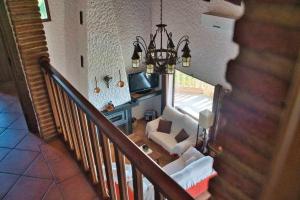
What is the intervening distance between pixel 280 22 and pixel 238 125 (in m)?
0.23

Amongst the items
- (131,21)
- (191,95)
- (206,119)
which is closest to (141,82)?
(191,95)

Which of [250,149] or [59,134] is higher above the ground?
[250,149]

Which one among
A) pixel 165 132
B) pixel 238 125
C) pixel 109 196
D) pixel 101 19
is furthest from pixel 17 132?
pixel 165 132

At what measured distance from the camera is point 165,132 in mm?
6488

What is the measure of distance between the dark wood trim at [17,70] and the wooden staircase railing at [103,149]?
201 mm

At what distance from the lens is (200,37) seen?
5.60 meters

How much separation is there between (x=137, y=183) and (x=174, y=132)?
5323 mm

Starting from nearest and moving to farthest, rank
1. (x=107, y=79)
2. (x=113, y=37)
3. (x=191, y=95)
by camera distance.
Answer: (x=113, y=37) < (x=107, y=79) < (x=191, y=95)

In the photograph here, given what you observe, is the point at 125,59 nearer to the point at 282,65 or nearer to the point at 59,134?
the point at 59,134

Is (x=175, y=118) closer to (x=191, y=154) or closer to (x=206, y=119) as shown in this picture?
(x=206, y=119)

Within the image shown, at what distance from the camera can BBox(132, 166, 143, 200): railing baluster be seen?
1151 millimetres

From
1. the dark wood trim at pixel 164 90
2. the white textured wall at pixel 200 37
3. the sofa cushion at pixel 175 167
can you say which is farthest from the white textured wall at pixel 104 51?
the sofa cushion at pixel 175 167

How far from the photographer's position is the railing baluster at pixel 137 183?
115cm

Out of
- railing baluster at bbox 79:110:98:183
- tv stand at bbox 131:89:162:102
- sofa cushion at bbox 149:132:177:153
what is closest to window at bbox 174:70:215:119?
tv stand at bbox 131:89:162:102
